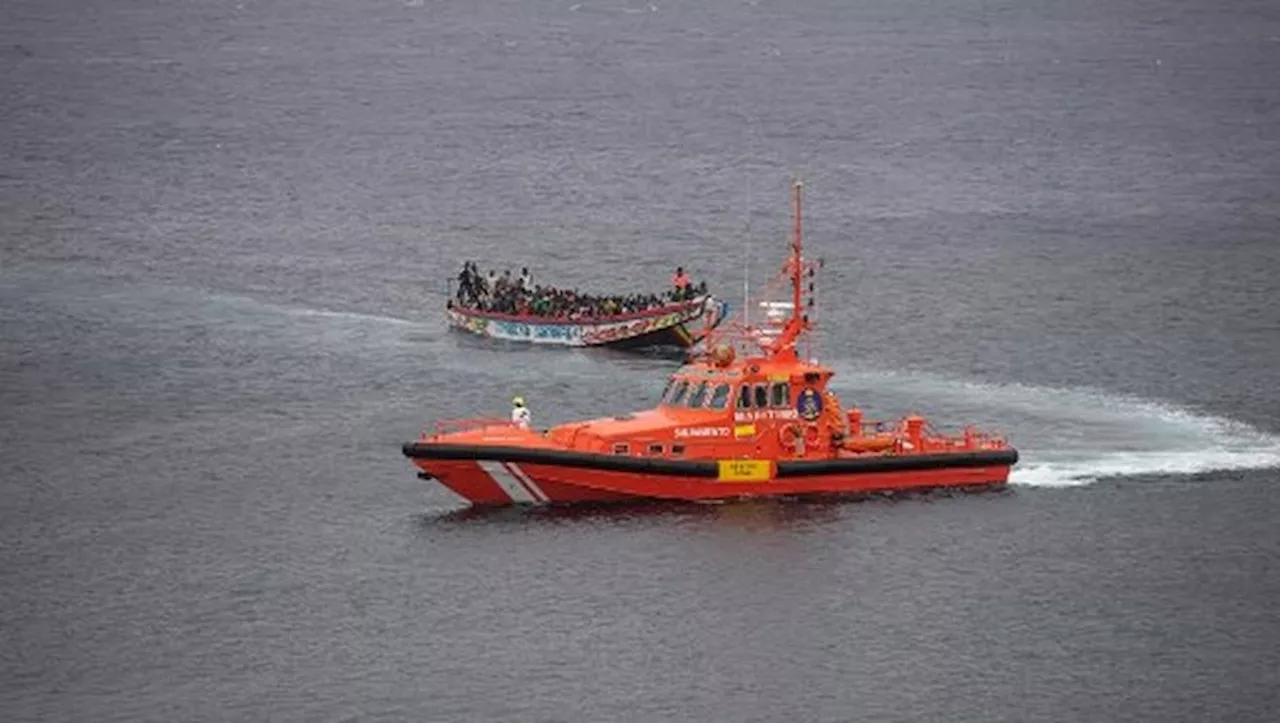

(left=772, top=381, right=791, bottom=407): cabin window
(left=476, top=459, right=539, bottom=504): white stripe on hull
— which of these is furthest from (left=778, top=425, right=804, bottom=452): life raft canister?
(left=476, top=459, right=539, bottom=504): white stripe on hull

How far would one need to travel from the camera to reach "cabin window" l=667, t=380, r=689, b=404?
7700cm

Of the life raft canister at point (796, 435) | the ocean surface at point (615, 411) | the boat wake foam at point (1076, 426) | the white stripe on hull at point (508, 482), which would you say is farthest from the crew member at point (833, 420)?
the white stripe on hull at point (508, 482)

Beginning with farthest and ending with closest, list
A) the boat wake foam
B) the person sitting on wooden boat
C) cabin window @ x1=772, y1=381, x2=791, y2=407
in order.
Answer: the person sitting on wooden boat → the boat wake foam → cabin window @ x1=772, y1=381, x2=791, y2=407

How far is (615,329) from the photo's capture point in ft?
327

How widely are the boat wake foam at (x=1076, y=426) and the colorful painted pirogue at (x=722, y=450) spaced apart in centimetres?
423

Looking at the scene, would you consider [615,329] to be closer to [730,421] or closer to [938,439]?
[938,439]

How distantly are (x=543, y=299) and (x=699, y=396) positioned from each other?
26.0 meters

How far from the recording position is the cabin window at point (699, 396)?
76562mm

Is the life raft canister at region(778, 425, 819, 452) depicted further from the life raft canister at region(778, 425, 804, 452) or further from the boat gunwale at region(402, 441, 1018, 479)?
the boat gunwale at region(402, 441, 1018, 479)

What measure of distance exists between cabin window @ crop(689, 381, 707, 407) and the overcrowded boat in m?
20.3

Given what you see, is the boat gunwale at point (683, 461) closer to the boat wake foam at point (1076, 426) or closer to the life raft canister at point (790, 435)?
the life raft canister at point (790, 435)

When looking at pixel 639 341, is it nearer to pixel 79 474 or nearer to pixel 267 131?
pixel 79 474

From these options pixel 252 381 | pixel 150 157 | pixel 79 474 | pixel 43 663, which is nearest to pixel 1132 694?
pixel 43 663

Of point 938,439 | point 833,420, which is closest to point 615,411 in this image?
point 833,420
